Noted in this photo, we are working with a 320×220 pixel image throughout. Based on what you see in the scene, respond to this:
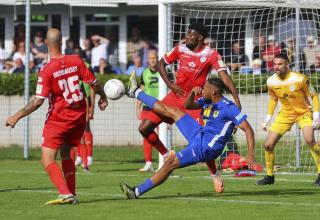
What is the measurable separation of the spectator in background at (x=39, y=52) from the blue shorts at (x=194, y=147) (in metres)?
15.3

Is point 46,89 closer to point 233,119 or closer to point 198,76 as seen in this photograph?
point 233,119

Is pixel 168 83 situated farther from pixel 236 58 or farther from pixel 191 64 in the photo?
pixel 236 58

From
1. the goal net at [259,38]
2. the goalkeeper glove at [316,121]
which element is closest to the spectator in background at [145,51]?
the goal net at [259,38]

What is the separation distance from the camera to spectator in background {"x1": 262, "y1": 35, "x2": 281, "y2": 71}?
21078 millimetres

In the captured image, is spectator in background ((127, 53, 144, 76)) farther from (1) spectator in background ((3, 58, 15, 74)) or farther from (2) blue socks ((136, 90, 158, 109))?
(2) blue socks ((136, 90, 158, 109))

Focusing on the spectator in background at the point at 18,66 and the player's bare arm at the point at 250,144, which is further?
the spectator in background at the point at 18,66

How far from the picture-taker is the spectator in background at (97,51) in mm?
27953

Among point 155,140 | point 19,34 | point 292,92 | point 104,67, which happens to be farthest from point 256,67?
point 19,34

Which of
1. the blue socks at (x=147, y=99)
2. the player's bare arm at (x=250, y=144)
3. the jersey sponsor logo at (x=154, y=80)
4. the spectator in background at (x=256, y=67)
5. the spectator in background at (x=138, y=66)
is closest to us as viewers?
the player's bare arm at (x=250, y=144)

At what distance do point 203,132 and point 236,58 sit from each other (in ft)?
28.5

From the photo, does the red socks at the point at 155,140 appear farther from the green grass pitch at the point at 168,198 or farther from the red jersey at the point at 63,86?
the red jersey at the point at 63,86

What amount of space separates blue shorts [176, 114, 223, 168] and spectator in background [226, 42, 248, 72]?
318 inches

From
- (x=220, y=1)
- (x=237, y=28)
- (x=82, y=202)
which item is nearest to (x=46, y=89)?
(x=82, y=202)

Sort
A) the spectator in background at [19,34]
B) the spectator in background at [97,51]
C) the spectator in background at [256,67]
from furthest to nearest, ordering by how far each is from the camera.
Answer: the spectator in background at [19,34] → the spectator in background at [97,51] → the spectator in background at [256,67]
